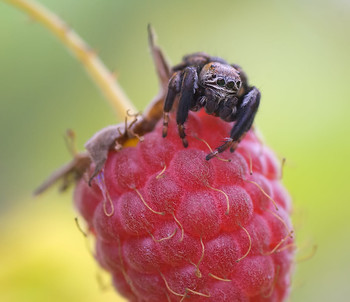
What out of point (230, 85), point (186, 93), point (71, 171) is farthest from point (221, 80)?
point (71, 171)

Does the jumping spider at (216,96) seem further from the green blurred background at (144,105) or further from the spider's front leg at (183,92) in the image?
the green blurred background at (144,105)

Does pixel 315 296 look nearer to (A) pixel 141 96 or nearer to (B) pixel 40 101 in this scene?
(A) pixel 141 96

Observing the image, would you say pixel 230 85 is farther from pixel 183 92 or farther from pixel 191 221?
pixel 191 221

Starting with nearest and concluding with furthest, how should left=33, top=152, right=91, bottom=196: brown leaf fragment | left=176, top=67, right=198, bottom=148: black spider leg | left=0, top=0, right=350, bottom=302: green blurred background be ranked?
left=176, top=67, right=198, bottom=148: black spider leg < left=33, top=152, right=91, bottom=196: brown leaf fragment < left=0, top=0, right=350, bottom=302: green blurred background

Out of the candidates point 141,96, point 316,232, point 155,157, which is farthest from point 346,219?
point 155,157

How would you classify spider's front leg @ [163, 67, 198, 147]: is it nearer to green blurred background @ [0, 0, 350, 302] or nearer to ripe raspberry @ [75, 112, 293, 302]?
ripe raspberry @ [75, 112, 293, 302]

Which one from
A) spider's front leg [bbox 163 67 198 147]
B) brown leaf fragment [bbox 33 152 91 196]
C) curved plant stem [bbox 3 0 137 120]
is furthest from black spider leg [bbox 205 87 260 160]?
curved plant stem [bbox 3 0 137 120]
